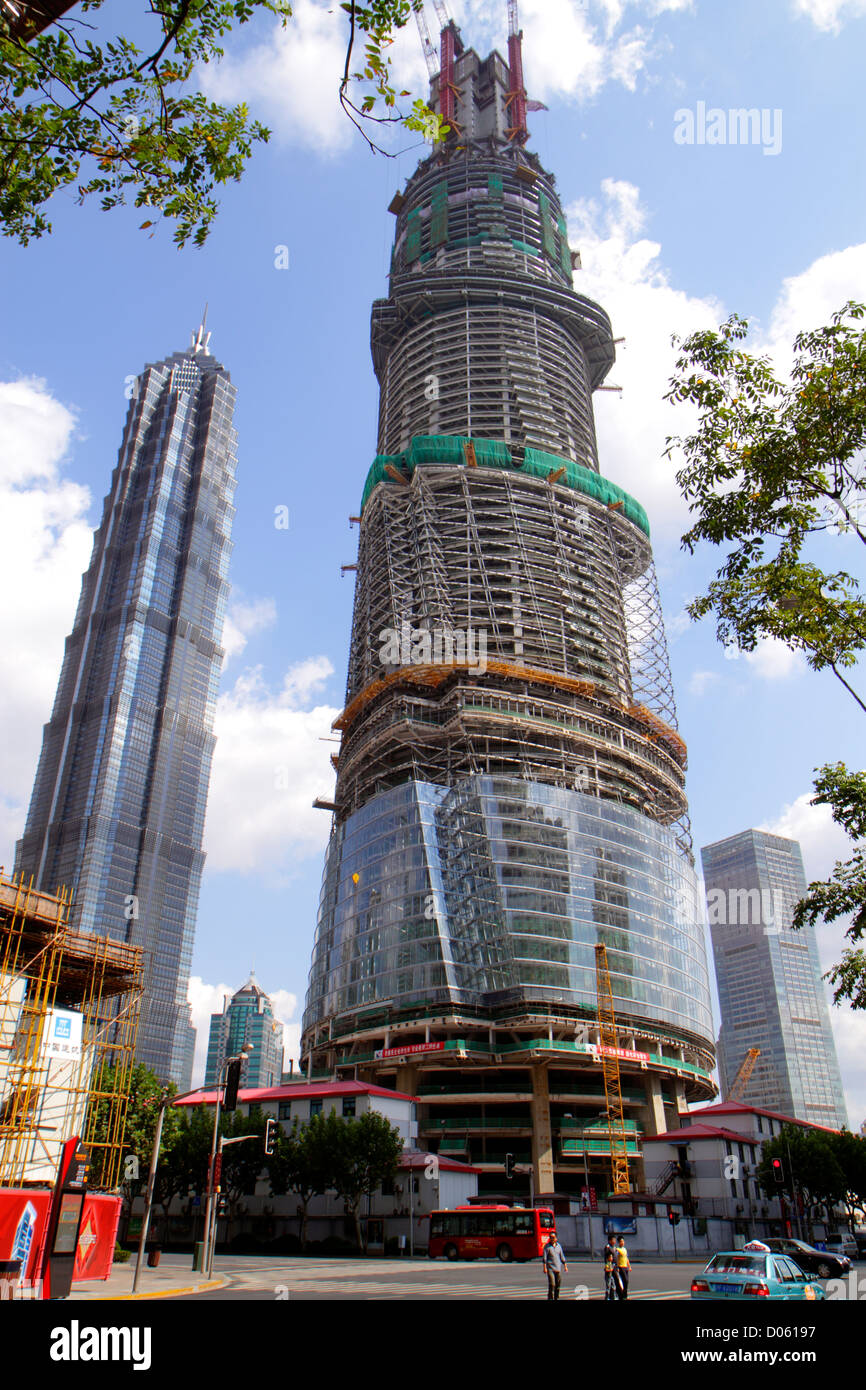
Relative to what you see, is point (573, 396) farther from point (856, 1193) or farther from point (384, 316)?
point (856, 1193)

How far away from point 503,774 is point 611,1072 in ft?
98.8

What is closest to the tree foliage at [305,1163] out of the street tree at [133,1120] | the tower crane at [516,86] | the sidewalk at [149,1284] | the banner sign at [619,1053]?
the street tree at [133,1120]

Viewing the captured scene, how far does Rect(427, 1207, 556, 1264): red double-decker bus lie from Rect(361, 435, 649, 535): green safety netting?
8872 centimetres

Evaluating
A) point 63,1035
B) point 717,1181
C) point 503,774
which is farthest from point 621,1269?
point 503,774

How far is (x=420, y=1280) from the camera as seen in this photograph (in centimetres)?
3516

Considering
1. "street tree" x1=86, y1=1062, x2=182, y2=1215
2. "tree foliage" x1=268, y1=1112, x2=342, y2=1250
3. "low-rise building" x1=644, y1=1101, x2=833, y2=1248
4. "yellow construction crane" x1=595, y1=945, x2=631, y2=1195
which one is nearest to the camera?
"street tree" x1=86, y1=1062, x2=182, y2=1215

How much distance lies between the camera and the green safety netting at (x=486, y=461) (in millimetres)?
118625

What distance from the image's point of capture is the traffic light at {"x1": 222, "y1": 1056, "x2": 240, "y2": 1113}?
30.7m

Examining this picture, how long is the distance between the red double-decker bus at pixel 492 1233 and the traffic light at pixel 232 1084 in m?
23.6

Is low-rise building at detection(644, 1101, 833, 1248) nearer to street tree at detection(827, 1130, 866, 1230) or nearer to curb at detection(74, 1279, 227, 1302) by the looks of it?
street tree at detection(827, 1130, 866, 1230)

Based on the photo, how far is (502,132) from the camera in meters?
162

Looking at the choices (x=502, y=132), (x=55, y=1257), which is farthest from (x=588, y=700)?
(x=502, y=132)

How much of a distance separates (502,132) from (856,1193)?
165 metres

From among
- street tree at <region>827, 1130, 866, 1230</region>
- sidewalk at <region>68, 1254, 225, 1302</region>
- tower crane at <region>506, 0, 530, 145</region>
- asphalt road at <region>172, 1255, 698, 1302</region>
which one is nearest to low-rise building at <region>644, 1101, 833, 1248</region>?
street tree at <region>827, 1130, 866, 1230</region>
